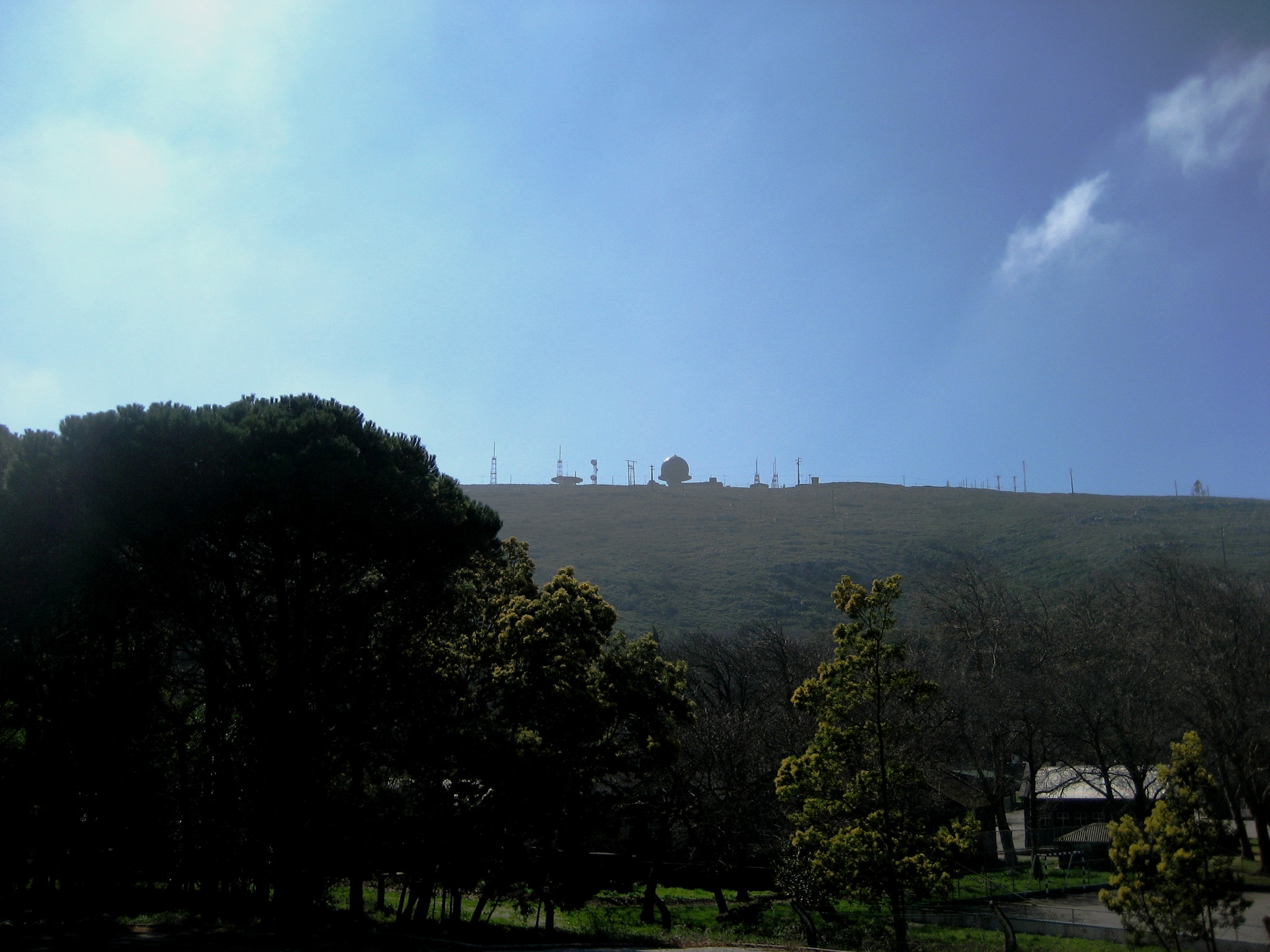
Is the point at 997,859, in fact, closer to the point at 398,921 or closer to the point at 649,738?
the point at 649,738

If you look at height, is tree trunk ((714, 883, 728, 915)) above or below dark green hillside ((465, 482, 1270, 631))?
below

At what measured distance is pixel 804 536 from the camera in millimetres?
100125

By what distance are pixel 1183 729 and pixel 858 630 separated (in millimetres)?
17146

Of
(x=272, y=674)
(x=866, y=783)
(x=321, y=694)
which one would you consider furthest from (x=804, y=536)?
(x=321, y=694)

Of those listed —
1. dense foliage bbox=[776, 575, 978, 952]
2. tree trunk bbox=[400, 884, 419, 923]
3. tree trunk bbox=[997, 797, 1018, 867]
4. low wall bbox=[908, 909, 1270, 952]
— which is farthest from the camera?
tree trunk bbox=[997, 797, 1018, 867]

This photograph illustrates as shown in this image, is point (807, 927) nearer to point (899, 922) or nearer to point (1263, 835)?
point (899, 922)

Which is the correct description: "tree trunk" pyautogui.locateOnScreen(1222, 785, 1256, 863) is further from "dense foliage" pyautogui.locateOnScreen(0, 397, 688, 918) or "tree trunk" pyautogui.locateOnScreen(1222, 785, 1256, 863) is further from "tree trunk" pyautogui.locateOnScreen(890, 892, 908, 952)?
"dense foliage" pyautogui.locateOnScreen(0, 397, 688, 918)

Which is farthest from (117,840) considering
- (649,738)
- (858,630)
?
(858,630)

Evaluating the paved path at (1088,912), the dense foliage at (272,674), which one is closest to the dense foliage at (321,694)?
the dense foliage at (272,674)

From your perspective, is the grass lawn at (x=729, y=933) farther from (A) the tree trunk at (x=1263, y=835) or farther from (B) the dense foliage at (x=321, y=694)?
(A) the tree trunk at (x=1263, y=835)

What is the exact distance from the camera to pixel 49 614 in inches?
555

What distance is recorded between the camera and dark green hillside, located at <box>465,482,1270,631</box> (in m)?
78.6

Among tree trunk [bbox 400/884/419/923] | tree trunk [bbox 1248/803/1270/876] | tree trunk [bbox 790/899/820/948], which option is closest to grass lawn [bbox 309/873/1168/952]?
tree trunk [bbox 790/899/820/948]

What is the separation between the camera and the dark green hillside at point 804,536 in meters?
78.6
